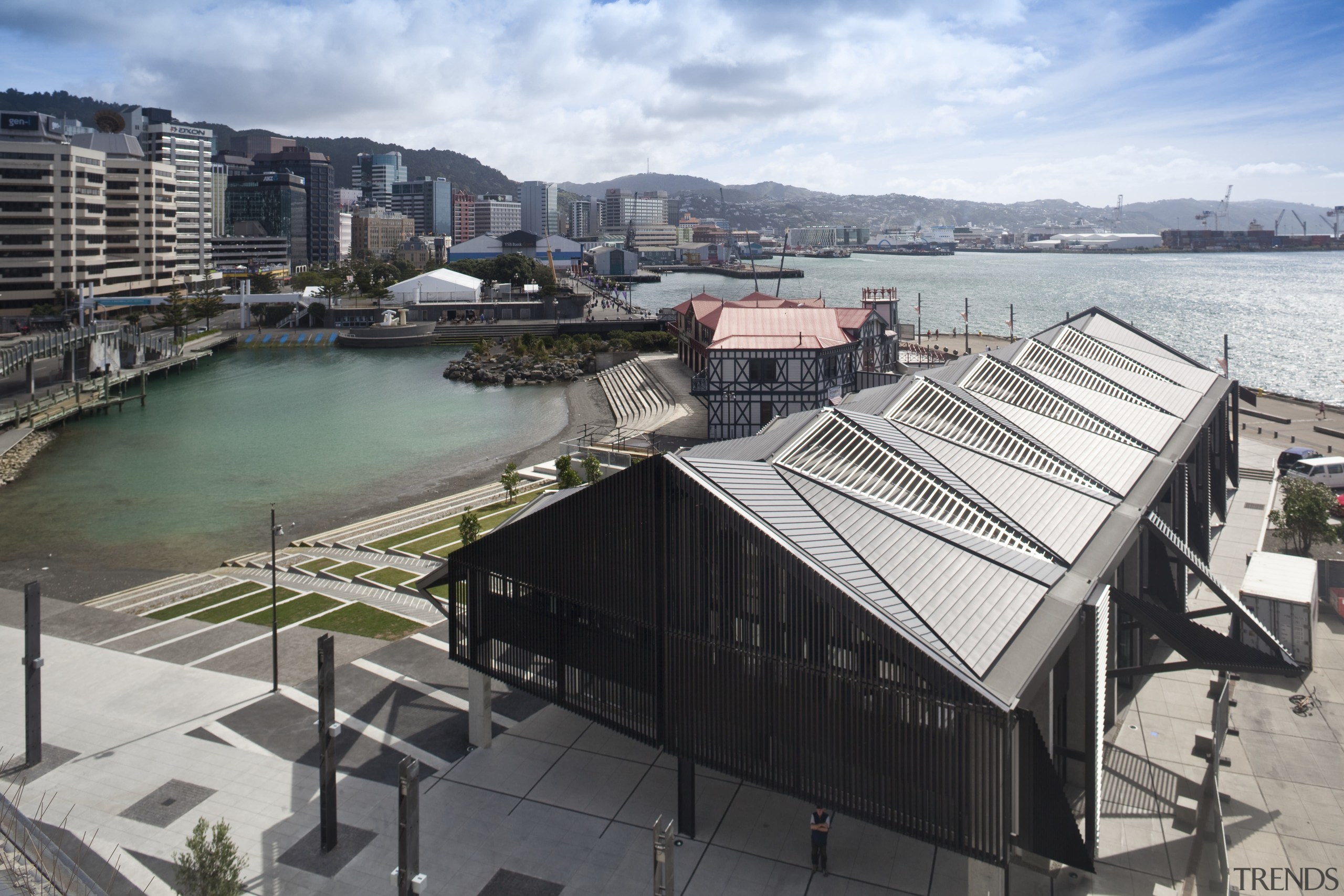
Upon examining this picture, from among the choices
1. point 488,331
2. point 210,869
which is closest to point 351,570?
point 210,869

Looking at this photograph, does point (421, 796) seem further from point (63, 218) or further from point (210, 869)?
point (63, 218)

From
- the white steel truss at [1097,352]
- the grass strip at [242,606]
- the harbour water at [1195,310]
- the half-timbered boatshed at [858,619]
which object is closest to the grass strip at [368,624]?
the grass strip at [242,606]

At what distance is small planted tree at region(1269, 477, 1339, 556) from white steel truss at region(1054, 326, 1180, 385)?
6.28m

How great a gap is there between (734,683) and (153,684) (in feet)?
42.1

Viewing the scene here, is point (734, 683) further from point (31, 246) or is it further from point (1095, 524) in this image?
point (31, 246)

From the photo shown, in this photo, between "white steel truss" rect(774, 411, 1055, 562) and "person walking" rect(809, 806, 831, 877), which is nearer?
"person walking" rect(809, 806, 831, 877)

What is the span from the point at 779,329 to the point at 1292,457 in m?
21.8

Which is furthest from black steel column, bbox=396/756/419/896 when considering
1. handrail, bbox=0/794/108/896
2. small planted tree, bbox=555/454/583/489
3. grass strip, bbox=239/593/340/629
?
small planted tree, bbox=555/454/583/489

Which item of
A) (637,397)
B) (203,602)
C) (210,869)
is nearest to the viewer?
(210,869)

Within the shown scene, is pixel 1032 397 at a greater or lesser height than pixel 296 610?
greater

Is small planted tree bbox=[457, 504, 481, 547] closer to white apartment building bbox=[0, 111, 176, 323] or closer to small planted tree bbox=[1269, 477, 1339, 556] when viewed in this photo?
small planted tree bbox=[1269, 477, 1339, 556]

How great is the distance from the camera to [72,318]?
303ft

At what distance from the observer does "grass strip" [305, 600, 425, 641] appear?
23.0m

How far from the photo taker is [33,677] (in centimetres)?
1641
